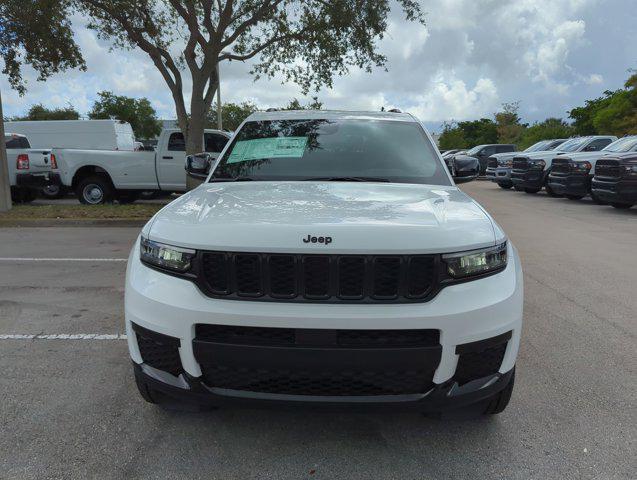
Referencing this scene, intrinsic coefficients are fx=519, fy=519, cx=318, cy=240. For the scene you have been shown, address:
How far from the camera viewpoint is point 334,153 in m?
3.79

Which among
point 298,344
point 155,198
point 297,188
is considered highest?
point 297,188

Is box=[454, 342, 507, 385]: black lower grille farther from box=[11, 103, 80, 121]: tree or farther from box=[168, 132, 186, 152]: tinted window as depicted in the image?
A: box=[11, 103, 80, 121]: tree

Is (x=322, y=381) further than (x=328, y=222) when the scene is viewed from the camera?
No

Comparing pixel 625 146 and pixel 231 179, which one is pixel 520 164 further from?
pixel 231 179

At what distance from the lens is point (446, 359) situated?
2.25 meters

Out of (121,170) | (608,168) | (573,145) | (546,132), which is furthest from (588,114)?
(121,170)

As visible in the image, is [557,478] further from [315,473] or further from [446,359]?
[315,473]

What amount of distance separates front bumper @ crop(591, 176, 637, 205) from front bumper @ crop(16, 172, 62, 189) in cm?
1368

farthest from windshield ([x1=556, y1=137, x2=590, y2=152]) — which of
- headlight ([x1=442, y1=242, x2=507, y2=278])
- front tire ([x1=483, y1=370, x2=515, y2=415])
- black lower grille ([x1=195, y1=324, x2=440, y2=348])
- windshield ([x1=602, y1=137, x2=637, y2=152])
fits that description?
black lower grille ([x1=195, y1=324, x2=440, y2=348])

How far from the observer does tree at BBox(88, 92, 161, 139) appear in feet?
201

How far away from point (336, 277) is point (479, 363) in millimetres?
771

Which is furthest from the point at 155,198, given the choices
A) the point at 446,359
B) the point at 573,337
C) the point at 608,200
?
the point at 446,359

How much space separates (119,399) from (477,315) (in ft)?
7.14

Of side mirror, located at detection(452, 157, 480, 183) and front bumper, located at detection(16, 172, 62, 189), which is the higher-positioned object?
side mirror, located at detection(452, 157, 480, 183)
